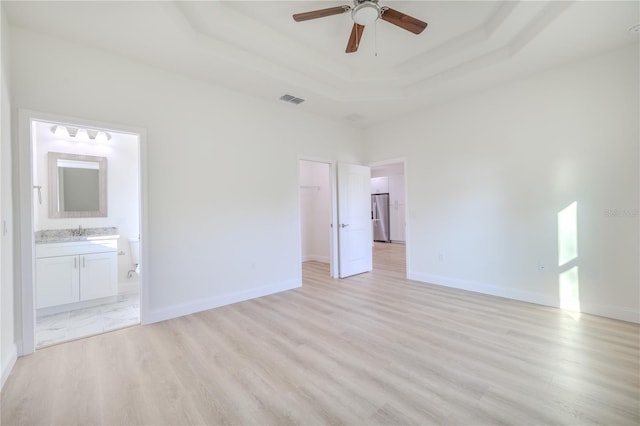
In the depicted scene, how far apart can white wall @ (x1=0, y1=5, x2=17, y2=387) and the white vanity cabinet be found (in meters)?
1.30

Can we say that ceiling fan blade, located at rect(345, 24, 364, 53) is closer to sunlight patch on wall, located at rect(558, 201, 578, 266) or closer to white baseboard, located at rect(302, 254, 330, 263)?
sunlight patch on wall, located at rect(558, 201, 578, 266)

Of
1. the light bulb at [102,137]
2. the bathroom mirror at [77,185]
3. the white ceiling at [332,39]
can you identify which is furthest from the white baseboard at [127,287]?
the white ceiling at [332,39]

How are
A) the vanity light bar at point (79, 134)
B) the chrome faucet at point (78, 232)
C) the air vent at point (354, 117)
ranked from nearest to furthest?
the vanity light bar at point (79, 134) < the chrome faucet at point (78, 232) < the air vent at point (354, 117)

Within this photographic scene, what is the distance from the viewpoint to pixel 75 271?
366cm

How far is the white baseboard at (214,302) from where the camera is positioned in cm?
323

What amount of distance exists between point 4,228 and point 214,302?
2122 mm

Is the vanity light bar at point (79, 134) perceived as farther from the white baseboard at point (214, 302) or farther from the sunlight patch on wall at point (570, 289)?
the sunlight patch on wall at point (570, 289)

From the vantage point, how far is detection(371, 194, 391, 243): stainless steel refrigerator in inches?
422

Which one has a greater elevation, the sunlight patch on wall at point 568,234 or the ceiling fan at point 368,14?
the ceiling fan at point 368,14

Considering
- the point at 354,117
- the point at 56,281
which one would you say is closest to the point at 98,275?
the point at 56,281

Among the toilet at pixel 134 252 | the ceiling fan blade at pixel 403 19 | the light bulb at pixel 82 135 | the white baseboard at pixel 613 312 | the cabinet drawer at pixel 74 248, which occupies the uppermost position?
the ceiling fan blade at pixel 403 19

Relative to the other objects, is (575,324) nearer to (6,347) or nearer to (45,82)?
(6,347)

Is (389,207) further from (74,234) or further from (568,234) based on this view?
(74,234)

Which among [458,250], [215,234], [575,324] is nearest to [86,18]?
[215,234]
